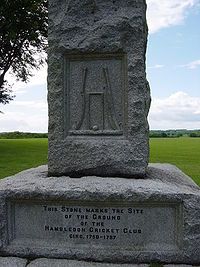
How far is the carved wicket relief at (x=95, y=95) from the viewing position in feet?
14.7

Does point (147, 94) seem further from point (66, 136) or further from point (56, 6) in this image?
point (56, 6)

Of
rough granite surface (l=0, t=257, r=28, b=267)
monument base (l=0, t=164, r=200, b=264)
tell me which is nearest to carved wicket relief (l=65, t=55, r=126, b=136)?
monument base (l=0, t=164, r=200, b=264)

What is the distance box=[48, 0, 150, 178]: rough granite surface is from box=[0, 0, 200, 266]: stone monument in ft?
0.04

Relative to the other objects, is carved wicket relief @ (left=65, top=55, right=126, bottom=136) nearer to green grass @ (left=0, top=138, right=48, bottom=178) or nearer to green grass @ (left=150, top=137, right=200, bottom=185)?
green grass @ (left=150, top=137, right=200, bottom=185)

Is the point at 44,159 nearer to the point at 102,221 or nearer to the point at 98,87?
the point at 98,87

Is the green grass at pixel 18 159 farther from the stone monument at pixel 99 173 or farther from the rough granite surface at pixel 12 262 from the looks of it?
the rough granite surface at pixel 12 262

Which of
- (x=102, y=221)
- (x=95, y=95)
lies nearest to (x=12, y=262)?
(x=102, y=221)

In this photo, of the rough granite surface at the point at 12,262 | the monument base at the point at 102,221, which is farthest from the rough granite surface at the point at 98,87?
the rough granite surface at the point at 12,262

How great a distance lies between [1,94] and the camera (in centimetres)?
2173

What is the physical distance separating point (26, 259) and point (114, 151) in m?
1.43

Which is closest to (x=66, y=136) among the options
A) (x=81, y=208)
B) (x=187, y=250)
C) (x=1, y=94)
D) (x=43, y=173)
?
(x=43, y=173)

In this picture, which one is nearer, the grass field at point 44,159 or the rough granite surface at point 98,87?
the rough granite surface at point 98,87

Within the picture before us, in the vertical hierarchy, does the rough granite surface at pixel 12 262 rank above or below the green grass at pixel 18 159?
below

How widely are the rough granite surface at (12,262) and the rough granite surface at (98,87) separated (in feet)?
3.36
